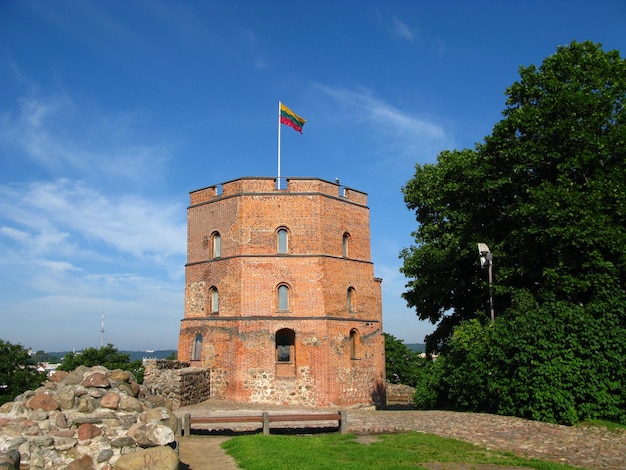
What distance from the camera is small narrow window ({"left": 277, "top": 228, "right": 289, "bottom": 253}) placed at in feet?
76.8

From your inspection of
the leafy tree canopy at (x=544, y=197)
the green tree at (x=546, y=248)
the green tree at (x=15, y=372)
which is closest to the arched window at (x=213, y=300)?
the leafy tree canopy at (x=544, y=197)

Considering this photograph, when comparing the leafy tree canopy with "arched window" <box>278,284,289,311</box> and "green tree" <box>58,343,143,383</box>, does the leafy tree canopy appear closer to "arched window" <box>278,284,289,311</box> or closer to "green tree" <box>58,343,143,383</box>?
"arched window" <box>278,284,289,311</box>

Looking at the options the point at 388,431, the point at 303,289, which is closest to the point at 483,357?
the point at 388,431

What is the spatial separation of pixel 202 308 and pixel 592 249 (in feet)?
51.5

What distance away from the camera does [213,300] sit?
23.9 meters

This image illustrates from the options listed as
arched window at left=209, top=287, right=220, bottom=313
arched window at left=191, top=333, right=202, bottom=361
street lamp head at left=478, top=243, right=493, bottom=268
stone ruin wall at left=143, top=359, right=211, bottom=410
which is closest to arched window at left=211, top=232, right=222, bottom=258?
arched window at left=209, top=287, right=220, bottom=313

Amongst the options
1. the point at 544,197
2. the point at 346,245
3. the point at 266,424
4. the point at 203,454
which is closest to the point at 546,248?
the point at 544,197

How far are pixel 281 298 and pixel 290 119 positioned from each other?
27.7 feet

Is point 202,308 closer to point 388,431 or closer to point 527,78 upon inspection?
point 388,431

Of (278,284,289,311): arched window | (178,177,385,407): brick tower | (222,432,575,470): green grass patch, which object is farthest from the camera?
(278,284,289,311): arched window

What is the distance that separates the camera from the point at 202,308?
2408cm

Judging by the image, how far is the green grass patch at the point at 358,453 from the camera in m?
9.72

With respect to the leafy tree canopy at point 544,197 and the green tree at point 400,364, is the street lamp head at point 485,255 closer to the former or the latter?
the leafy tree canopy at point 544,197

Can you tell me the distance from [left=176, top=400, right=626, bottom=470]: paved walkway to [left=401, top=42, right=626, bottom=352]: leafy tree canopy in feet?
13.9
